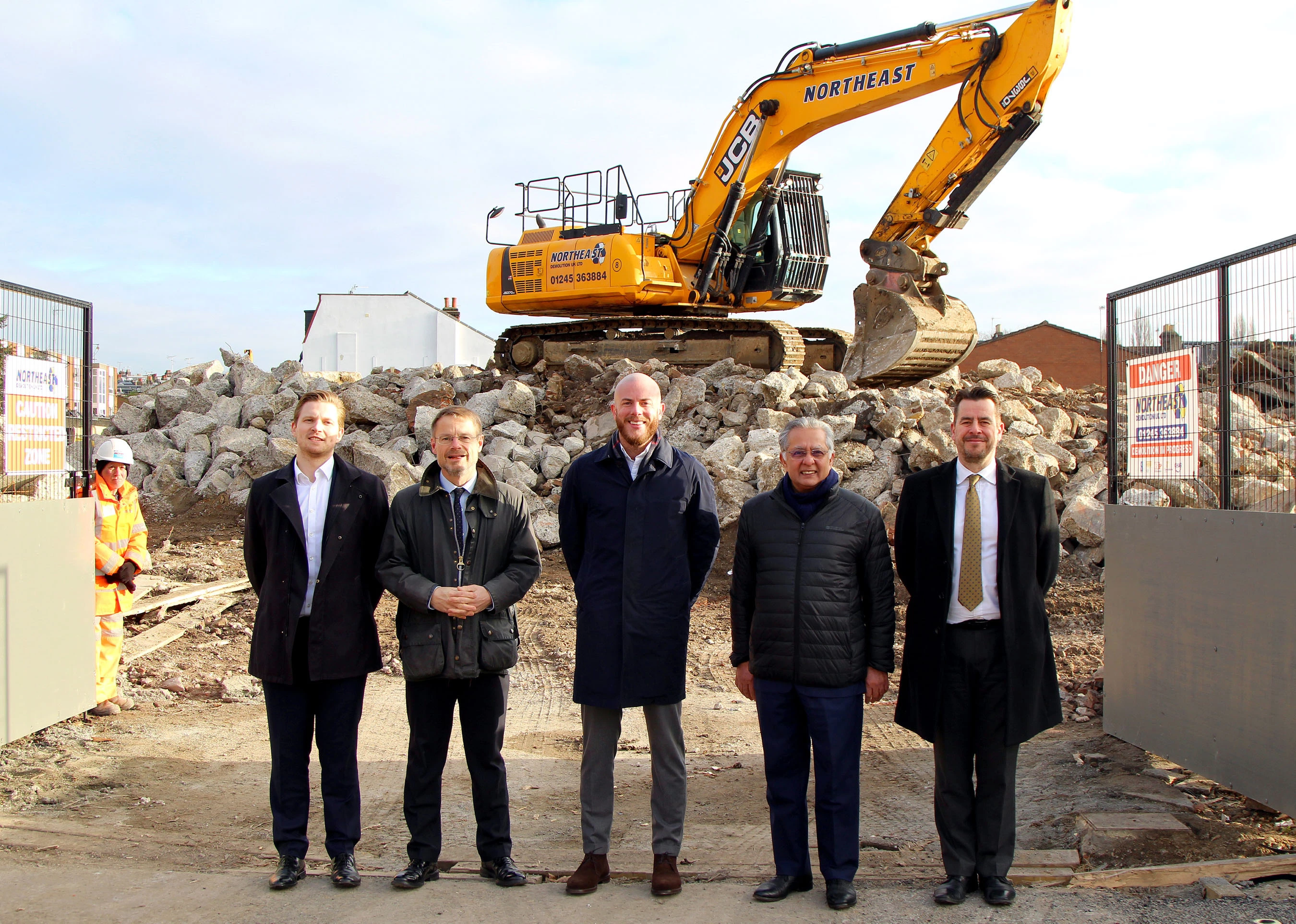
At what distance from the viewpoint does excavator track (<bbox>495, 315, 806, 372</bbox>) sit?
50.3ft

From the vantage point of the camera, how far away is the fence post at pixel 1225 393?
16.8 ft

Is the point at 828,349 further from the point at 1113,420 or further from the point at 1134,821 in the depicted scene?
the point at 1134,821

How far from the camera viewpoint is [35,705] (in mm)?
5371

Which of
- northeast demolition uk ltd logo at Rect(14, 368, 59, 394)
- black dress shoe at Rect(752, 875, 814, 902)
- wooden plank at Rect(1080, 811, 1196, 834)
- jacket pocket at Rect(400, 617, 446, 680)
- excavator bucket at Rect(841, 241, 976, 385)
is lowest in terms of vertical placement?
black dress shoe at Rect(752, 875, 814, 902)

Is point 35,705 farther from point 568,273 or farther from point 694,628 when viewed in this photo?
point 568,273

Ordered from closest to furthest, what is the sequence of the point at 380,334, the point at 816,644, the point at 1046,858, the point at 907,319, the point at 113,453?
the point at 816,644 < the point at 1046,858 < the point at 113,453 < the point at 907,319 < the point at 380,334

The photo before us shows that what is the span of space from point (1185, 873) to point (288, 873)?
11.5 ft

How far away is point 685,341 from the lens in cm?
1562

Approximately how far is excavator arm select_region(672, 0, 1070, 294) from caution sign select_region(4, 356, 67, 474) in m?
10.1

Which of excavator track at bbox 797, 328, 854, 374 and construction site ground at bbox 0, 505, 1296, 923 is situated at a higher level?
excavator track at bbox 797, 328, 854, 374

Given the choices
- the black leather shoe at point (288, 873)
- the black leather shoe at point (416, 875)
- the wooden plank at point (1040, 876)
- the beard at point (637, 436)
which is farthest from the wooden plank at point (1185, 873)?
the black leather shoe at point (288, 873)

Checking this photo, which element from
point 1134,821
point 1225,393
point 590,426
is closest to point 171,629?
point 590,426

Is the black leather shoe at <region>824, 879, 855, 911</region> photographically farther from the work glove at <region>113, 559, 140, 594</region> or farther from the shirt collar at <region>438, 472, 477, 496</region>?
the work glove at <region>113, 559, 140, 594</region>

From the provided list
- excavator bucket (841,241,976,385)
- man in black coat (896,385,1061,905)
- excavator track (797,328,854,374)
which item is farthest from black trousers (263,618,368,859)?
excavator track (797,328,854,374)
